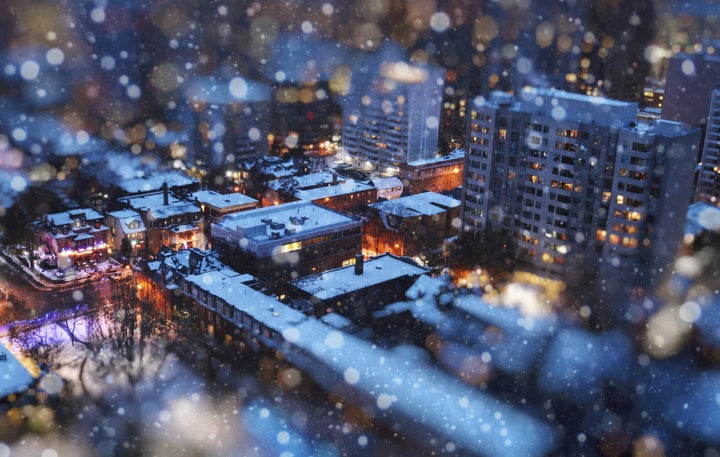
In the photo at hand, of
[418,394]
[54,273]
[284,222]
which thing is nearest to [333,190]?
[284,222]

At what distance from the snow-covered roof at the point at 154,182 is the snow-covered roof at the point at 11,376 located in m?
12.9

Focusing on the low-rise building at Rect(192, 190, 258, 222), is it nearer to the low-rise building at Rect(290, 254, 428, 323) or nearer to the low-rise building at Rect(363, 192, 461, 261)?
the low-rise building at Rect(363, 192, 461, 261)

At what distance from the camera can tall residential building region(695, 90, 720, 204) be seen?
91.1 ft

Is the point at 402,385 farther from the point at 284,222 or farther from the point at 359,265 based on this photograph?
the point at 284,222

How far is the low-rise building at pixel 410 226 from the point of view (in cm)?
2258

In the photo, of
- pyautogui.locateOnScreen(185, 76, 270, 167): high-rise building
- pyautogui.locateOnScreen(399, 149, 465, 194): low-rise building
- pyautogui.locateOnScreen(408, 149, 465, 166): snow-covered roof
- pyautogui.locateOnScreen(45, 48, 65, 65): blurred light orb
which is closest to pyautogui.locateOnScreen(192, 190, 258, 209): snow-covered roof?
pyautogui.locateOnScreen(185, 76, 270, 167): high-rise building

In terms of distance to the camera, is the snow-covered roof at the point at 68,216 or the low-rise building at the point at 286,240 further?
the snow-covered roof at the point at 68,216

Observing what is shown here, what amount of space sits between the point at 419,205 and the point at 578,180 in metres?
6.76

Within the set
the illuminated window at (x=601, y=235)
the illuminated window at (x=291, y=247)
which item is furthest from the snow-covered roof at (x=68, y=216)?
the illuminated window at (x=601, y=235)

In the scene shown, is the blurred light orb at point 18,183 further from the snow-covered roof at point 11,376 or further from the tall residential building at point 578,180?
the tall residential building at point 578,180

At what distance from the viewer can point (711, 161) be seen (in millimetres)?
28203

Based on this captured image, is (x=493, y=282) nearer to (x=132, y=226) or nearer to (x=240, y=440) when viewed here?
(x=240, y=440)

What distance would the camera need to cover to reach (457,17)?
4316 centimetres

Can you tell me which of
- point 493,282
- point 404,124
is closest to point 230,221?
point 493,282
